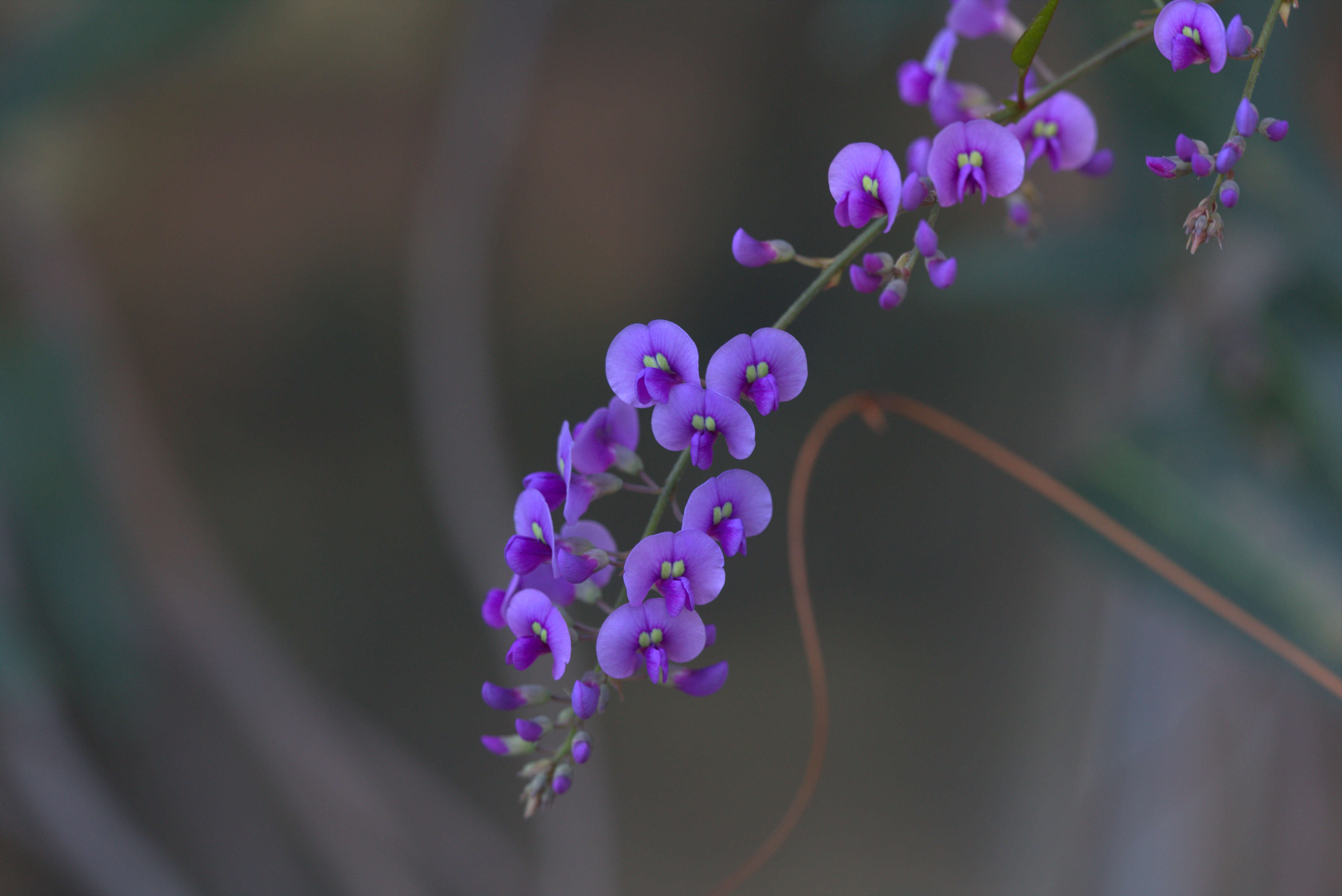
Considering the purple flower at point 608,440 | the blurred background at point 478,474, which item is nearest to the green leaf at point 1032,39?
the purple flower at point 608,440

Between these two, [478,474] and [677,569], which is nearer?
[677,569]

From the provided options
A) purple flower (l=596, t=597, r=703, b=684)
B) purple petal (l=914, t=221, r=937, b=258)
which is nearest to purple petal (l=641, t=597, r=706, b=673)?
purple flower (l=596, t=597, r=703, b=684)

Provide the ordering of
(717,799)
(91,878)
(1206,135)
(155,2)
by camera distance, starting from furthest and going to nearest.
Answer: (717,799) < (91,878) < (155,2) < (1206,135)

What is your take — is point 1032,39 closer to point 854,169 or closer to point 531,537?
point 854,169

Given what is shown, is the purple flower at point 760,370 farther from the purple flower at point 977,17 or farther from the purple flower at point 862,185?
the purple flower at point 977,17

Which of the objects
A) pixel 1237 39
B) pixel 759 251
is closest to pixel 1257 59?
pixel 1237 39

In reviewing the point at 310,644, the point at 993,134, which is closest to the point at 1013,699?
the point at 310,644

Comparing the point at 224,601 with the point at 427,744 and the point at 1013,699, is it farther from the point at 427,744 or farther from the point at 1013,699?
the point at 1013,699
